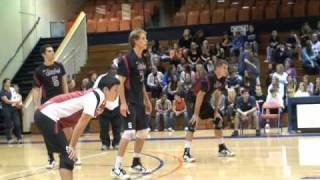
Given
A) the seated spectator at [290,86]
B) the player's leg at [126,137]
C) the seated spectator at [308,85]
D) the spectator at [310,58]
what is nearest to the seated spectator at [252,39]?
the spectator at [310,58]

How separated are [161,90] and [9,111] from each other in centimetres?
491

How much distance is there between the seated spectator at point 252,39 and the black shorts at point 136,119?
12.5 m

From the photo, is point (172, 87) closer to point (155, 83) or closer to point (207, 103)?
point (155, 83)

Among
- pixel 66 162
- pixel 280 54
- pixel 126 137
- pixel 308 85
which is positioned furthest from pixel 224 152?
pixel 280 54

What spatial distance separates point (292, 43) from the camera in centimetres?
2014

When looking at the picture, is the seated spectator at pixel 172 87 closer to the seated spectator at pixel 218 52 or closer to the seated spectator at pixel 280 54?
the seated spectator at pixel 218 52

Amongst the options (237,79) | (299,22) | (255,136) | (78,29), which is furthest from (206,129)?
(78,29)

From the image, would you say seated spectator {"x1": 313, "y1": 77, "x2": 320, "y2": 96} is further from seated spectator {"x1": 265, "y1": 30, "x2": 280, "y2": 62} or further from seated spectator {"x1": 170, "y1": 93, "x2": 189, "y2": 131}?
seated spectator {"x1": 170, "y1": 93, "x2": 189, "y2": 131}

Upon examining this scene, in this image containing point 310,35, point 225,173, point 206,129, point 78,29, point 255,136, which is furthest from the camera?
point 78,29

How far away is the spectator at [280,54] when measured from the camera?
19.2 metres

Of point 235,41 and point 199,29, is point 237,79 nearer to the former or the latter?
point 235,41

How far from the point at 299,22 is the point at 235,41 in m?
2.75

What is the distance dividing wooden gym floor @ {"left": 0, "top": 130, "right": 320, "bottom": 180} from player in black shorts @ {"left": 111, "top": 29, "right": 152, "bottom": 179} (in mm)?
489

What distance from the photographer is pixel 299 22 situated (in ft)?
70.8
